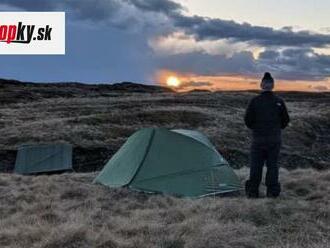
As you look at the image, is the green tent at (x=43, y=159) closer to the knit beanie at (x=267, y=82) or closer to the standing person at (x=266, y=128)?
the standing person at (x=266, y=128)

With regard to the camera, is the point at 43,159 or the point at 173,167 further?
the point at 43,159

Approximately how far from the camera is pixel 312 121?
45.5 metres

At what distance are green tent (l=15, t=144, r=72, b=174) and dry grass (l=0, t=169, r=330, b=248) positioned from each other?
721cm

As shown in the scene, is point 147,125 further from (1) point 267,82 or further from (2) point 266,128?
(1) point 267,82

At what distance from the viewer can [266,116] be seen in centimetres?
1270

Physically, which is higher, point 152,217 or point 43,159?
point 152,217

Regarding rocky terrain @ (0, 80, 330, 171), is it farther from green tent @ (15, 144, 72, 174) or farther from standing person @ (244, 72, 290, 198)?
standing person @ (244, 72, 290, 198)

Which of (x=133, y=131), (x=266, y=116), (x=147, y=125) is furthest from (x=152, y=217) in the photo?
(x=147, y=125)

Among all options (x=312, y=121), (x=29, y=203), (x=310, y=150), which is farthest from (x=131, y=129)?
(x=29, y=203)

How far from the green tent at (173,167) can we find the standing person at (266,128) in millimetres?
1599

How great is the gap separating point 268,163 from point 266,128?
831mm

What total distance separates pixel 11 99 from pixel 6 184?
55.8 m

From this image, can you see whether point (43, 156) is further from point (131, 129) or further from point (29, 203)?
point (131, 129)

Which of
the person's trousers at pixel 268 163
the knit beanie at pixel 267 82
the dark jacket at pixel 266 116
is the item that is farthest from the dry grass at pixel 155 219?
the knit beanie at pixel 267 82
